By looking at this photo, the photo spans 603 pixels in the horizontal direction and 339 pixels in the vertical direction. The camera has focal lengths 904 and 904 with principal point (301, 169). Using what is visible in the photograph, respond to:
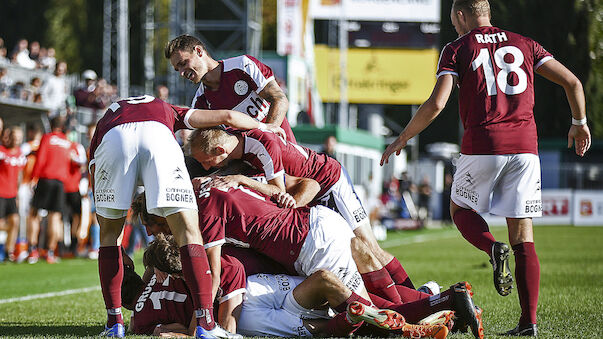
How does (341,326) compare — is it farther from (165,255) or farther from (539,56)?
(539,56)

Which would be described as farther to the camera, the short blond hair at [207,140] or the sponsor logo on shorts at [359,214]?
the sponsor logo on shorts at [359,214]

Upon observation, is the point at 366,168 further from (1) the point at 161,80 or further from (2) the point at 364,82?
(2) the point at 364,82

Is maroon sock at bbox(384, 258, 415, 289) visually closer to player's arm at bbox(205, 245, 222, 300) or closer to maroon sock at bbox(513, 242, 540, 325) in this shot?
maroon sock at bbox(513, 242, 540, 325)

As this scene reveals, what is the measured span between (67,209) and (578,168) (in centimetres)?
2137

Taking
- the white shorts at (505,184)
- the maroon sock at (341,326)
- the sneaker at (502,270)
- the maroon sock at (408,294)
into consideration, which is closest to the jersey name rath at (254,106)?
the maroon sock at (408,294)

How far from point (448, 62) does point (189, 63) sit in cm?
207

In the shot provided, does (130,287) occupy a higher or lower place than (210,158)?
lower

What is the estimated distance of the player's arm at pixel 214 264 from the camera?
546cm

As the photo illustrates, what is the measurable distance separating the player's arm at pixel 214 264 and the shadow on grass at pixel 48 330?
993mm

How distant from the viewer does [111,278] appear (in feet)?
18.6

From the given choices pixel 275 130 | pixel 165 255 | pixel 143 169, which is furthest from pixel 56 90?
pixel 143 169

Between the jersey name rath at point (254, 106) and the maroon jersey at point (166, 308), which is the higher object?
the jersey name rath at point (254, 106)

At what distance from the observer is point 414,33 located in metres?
42.9

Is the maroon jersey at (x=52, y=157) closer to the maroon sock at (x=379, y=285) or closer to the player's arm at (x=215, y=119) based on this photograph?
the player's arm at (x=215, y=119)
